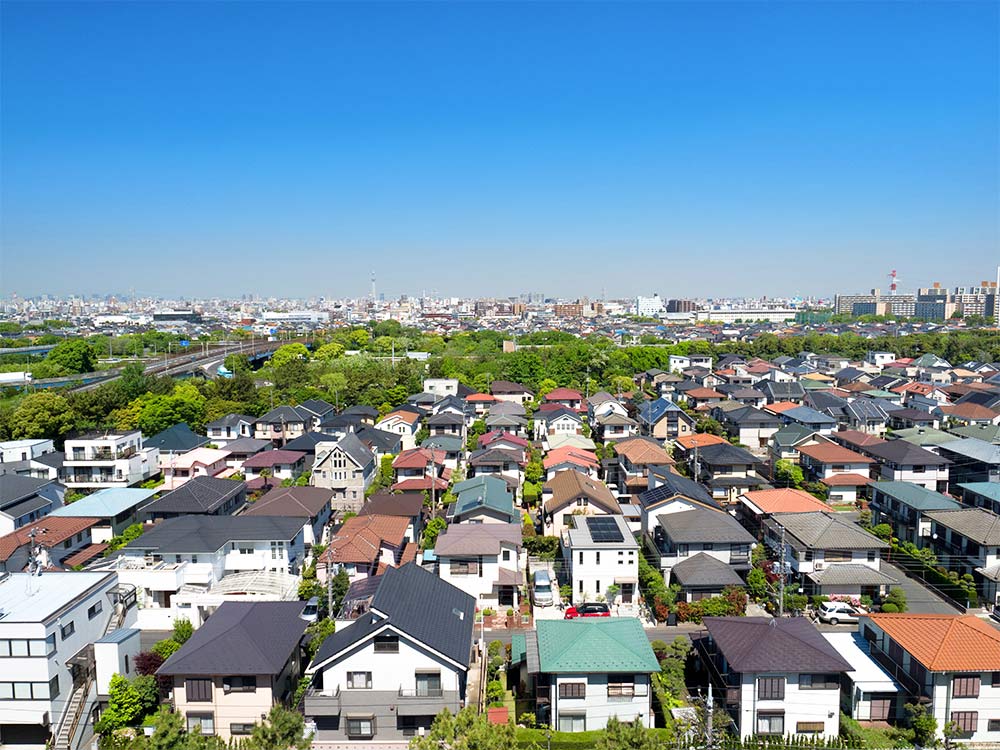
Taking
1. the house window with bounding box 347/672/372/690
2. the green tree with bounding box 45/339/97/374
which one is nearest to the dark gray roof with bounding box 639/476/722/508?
the house window with bounding box 347/672/372/690

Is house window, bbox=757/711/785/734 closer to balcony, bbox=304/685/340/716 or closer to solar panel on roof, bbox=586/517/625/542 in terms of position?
solar panel on roof, bbox=586/517/625/542

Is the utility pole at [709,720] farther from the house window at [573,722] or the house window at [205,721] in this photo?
the house window at [205,721]

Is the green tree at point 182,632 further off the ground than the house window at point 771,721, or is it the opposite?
the green tree at point 182,632

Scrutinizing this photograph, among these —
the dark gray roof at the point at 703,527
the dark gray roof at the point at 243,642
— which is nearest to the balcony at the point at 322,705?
the dark gray roof at the point at 243,642

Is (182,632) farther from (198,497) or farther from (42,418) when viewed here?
(42,418)

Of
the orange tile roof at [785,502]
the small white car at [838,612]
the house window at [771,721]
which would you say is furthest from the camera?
the orange tile roof at [785,502]

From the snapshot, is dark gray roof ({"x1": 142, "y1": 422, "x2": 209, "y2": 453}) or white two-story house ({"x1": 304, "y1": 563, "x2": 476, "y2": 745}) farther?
dark gray roof ({"x1": 142, "y1": 422, "x2": 209, "y2": 453})
